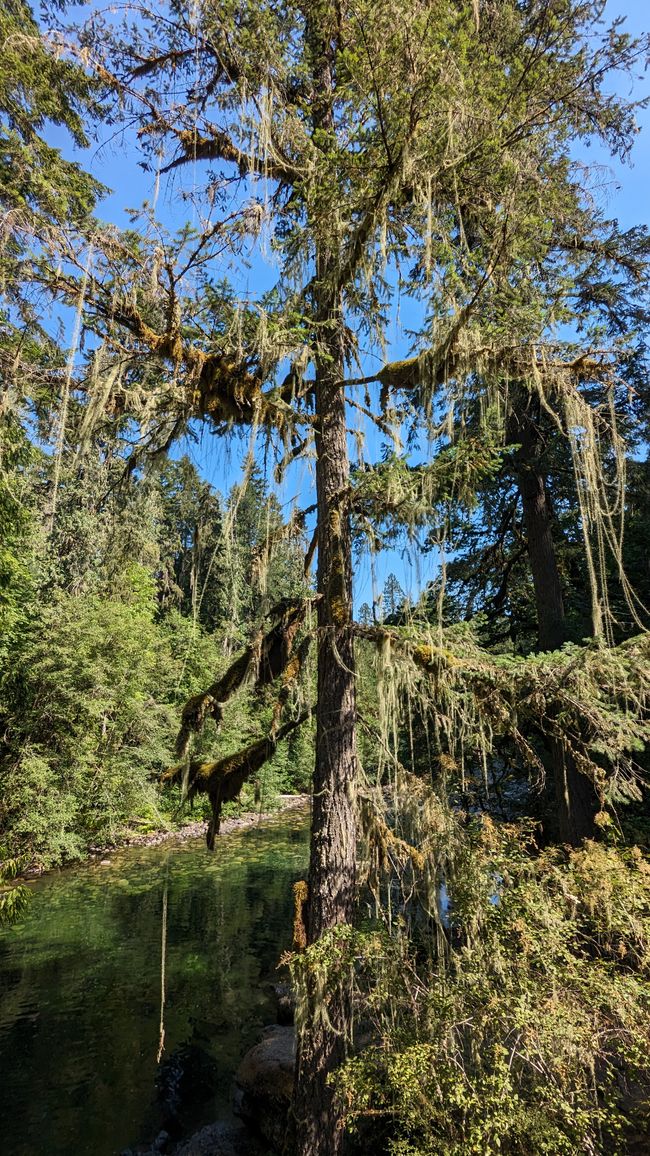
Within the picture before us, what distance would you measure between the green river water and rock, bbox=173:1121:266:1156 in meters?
0.48

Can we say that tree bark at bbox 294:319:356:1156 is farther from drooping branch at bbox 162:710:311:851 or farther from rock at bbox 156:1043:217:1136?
rock at bbox 156:1043:217:1136

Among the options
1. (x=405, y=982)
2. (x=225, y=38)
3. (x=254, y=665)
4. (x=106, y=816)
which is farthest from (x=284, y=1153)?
(x=106, y=816)

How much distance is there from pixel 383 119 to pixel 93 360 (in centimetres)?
246

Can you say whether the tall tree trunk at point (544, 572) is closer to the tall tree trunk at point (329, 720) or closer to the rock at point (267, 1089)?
the tall tree trunk at point (329, 720)

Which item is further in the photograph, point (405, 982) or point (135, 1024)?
point (135, 1024)

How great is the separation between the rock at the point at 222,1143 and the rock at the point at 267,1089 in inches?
4.0

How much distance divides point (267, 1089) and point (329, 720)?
4.05 meters

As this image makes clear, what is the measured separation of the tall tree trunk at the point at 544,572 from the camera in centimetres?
724

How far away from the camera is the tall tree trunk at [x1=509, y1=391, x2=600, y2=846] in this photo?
7238mm

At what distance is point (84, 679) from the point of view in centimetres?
1612

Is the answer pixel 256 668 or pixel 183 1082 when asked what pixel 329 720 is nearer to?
pixel 256 668

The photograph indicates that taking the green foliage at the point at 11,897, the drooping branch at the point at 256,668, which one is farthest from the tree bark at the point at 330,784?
the green foliage at the point at 11,897

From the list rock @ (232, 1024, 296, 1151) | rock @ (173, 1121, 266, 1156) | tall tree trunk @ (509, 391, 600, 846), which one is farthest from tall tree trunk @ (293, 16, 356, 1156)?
tall tree trunk @ (509, 391, 600, 846)

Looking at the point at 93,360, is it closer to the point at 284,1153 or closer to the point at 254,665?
the point at 254,665
